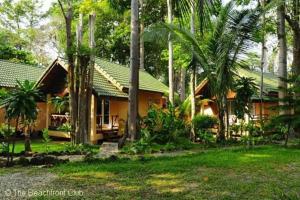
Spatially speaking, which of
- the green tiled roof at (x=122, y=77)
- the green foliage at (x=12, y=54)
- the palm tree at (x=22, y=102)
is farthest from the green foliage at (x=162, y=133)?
the green foliage at (x=12, y=54)

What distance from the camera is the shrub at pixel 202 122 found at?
14.8 metres

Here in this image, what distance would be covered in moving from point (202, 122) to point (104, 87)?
533 cm

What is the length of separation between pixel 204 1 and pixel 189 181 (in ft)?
12.6

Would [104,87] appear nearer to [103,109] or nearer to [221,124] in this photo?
[103,109]

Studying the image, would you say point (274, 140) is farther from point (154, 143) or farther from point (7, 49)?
point (7, 49)

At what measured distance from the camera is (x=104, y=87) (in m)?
17.1

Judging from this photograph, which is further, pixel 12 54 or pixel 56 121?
pixel 12 54

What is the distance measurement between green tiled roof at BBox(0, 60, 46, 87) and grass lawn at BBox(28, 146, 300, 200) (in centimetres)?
1218

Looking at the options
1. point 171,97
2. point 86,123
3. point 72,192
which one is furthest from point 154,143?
point 72,192

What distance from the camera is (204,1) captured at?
161 inches

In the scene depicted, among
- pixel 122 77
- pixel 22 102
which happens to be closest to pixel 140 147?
pixel 22 102

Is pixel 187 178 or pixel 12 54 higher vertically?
pixel 12 54

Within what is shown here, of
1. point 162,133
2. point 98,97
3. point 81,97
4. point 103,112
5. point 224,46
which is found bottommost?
point 162,133

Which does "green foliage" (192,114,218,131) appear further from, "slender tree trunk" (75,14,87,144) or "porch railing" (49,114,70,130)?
"porch railing" (49,114,70,130)
